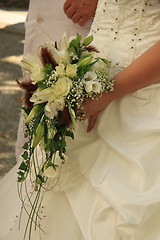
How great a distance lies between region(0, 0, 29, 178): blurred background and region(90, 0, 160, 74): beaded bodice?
4.59ft

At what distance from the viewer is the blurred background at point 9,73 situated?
2691mm

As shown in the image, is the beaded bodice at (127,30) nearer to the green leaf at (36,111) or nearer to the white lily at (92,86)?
the white lily at (92,86)

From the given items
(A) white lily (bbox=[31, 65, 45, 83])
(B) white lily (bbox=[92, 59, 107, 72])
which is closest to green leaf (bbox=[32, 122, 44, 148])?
(A) white lily (bbox=[31, 65, 45, 83])

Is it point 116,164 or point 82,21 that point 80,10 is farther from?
point 116,164

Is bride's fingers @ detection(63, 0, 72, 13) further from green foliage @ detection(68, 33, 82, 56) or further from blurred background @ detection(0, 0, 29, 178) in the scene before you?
blurred background @ detection(0, 0, 29, 178)

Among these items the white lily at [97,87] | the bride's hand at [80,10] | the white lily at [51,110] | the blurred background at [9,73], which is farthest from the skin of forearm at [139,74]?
the blurred background at [9,73]

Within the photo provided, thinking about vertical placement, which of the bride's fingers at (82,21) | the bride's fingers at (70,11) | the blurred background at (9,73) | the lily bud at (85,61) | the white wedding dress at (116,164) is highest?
the bride's fingers at (70,11)

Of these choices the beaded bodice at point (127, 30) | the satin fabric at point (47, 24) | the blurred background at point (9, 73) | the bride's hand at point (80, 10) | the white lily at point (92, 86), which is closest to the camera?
the white lily at point (92, 86)

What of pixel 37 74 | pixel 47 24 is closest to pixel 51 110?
pixel 37 74

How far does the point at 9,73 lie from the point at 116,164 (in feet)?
8.79

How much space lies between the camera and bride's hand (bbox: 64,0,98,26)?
1.69 meters

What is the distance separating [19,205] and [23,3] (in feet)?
15.7

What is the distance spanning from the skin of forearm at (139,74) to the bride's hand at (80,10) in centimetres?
61

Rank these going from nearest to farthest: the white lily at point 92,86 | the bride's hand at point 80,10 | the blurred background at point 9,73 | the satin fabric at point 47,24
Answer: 1. the white lily at point 92,86
2. the bride's hand at point 80,10
3. the satin fabric at point 47,24
4. the blurred background at point 9,73
